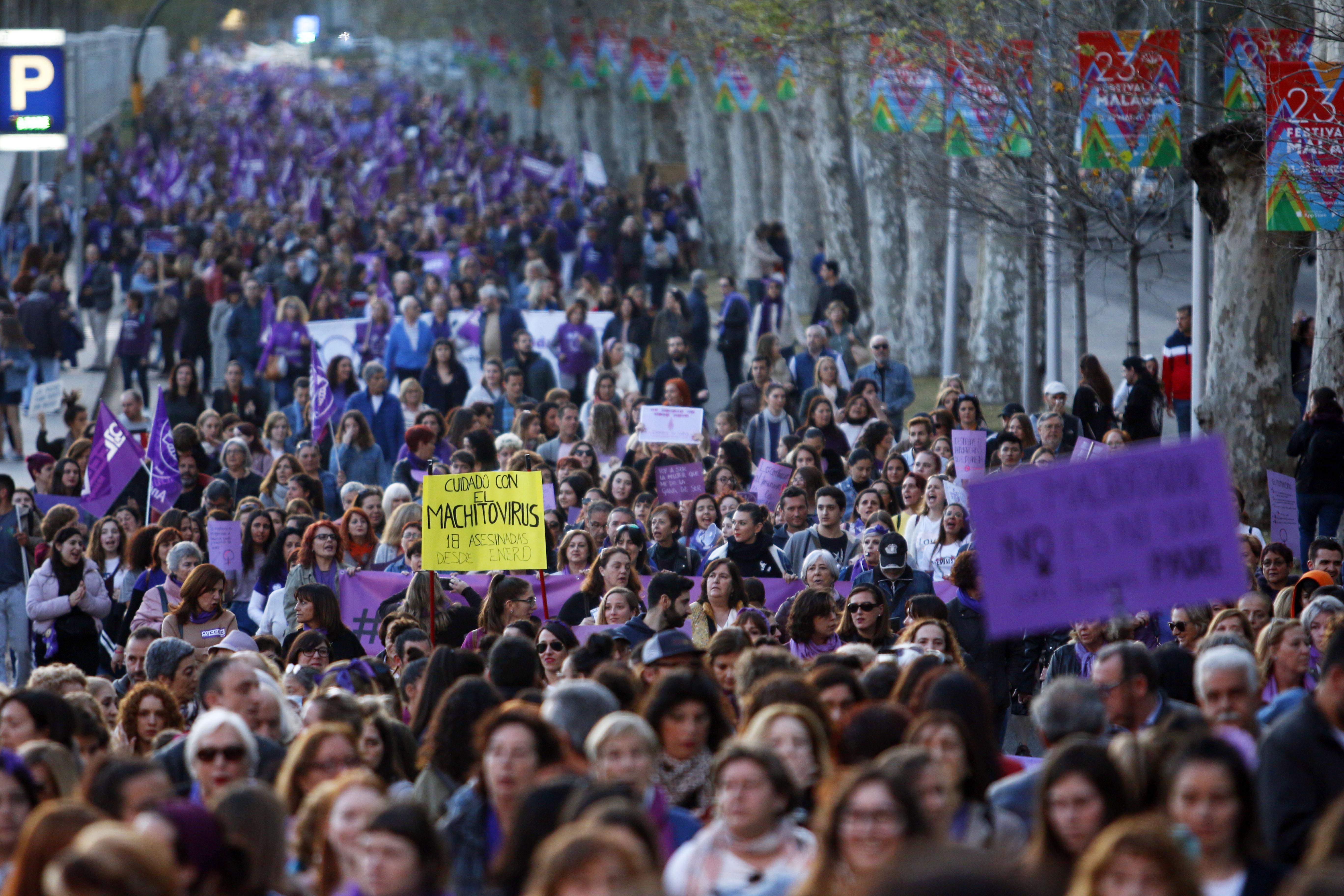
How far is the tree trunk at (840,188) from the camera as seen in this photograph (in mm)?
30969

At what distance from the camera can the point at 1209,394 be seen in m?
16.2

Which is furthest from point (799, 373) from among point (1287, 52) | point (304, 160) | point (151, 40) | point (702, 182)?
point (151, 40)

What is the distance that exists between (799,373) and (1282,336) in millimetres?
5399

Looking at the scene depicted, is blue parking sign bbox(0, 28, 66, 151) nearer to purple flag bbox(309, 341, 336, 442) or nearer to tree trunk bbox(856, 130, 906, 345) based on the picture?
purple flag bbox(309, 341, 336, 442)

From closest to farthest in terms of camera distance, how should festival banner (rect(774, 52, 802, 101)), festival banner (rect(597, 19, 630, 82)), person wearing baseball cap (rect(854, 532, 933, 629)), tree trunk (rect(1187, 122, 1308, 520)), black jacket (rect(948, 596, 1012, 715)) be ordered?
black jacket (rect(948, 596, 1012, 715))
person wearing baseball cap (rect(854, 532, 933, 629))
tree trunk (rect(1187, 122, 1308, 520))
festival banner (rect(774, 52, 802, 101))
festival banner (rect(597, 19, 630, 82))

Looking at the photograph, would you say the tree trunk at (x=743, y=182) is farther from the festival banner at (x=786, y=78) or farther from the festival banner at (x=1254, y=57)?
the festival banner at (x=1254, y=57)

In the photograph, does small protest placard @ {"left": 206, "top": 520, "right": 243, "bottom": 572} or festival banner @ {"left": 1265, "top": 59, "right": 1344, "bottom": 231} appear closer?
festival banner @ {"left": 1265, "top": 59, "right": 1344, "bottom": 231}

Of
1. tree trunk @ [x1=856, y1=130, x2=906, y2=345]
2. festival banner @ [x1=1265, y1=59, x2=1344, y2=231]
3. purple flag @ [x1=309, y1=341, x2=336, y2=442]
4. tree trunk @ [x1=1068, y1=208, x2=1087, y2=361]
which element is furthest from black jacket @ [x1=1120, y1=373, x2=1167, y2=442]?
tree trunk @ [x1=856, y1=130, x2=906, y2=345]

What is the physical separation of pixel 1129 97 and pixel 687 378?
19.4ft

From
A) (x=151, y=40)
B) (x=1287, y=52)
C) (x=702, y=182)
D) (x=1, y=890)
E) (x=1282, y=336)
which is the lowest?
(x=1, y=890)

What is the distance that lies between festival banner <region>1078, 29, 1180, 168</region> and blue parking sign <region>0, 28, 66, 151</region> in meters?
15.1

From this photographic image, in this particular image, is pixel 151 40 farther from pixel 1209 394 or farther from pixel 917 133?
pixel 1209 394

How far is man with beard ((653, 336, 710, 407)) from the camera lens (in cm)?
2061

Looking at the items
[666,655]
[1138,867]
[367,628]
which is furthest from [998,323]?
[1138,867]
